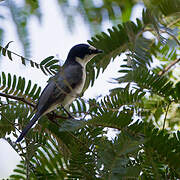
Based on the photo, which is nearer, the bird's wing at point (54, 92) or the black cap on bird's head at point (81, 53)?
the bird's wing at point (54, 92)

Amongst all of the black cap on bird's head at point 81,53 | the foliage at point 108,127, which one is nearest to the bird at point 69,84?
the black cap on bird's head at point 81,53

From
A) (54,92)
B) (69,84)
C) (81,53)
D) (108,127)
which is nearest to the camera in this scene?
(108,127)

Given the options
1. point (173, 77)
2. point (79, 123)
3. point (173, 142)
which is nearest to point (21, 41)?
point (79, 123)

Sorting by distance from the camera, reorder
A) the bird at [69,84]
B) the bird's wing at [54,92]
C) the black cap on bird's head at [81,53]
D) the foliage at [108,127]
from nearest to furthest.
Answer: the foliage at [108,127] < the bird at [69,84] < the bird's wing at [54,92] < the black cap on bird's head at [81,53]

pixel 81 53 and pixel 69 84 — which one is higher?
pixel 81 53

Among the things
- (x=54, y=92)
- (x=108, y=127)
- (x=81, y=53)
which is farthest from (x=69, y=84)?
(x=81, y=53)

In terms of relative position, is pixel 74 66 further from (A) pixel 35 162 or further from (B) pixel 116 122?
(B) pixel 116 122

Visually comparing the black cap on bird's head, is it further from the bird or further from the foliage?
the foliage

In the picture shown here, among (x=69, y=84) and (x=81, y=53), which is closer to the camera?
(x=69, y=84)

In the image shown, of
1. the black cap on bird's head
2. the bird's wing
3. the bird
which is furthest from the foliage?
the black cap on bird's head

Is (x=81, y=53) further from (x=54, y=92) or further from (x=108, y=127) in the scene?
(x=108, y=127)

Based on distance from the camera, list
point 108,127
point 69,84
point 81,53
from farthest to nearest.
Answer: point 81,53 < point 69,84 < point 108,127

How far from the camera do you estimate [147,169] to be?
1.23 m

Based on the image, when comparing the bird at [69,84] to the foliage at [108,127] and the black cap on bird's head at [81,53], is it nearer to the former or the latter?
the black cap on bird's head at [81,53]
